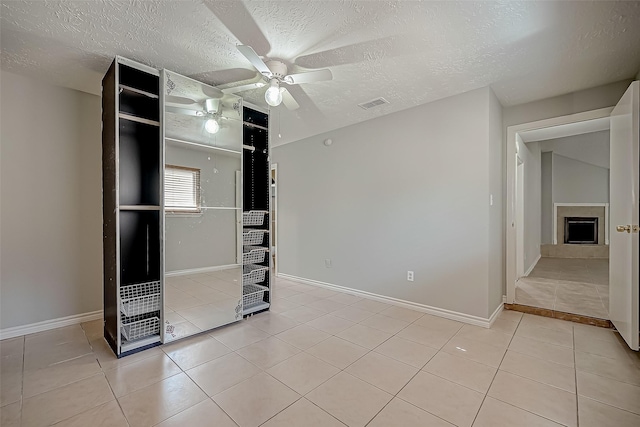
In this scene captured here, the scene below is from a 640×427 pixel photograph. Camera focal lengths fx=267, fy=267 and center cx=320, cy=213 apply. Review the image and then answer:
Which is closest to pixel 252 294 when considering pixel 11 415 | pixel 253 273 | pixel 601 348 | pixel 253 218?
pixel 253 273

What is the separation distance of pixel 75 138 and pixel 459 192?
4224 millimetres

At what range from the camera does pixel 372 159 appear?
146 inches

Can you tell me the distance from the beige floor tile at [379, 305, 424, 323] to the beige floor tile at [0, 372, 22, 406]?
10.1 ft

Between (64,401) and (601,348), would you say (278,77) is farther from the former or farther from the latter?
(601,348)

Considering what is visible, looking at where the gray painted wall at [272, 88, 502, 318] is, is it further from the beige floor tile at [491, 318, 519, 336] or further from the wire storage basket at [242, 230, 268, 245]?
the wire storage basket at [242, 230, 268, 245]

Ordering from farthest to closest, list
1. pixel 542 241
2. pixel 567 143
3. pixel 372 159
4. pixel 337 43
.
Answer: pixel 542 241
pixel 567 143
pixel 372 159
pixel 337 43

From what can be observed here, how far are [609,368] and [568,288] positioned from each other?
253 centimetres

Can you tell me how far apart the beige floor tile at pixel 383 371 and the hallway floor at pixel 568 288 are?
2282 millimetres

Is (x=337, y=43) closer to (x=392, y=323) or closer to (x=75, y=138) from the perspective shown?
(x=392, y=323)

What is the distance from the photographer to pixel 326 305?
137 inches

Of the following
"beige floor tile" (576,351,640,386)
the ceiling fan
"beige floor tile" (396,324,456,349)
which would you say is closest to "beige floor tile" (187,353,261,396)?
"beige floor tile" (396,324,456,349)

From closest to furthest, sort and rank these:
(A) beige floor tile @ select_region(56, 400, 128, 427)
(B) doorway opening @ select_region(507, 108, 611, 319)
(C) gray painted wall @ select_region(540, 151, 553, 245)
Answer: (A) beige floor tile @ select_region(56, 400, 128, 427) → (B) doorway opening @ select_region(507, 108, 611, 319) → (C) gray painted wall @ select_region(540, 151, 553, 245)

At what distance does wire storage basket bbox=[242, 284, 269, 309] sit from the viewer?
3186 mm

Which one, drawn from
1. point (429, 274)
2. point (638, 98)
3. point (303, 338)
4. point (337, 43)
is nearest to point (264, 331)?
point (303, 338)
